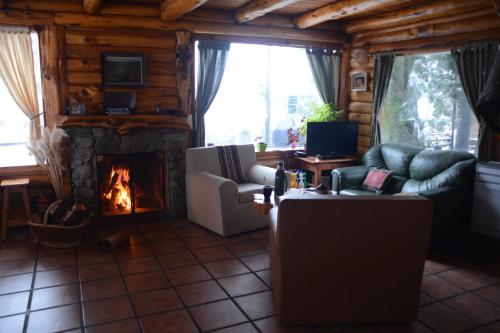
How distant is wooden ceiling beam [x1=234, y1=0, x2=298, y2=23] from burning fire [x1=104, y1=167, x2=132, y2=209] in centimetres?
223

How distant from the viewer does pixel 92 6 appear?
13.6ft

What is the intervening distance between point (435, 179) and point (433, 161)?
25 centimetres

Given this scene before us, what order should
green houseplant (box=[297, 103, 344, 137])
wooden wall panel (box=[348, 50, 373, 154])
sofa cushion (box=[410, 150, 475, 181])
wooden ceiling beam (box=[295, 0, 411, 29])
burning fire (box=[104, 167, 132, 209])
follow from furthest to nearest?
green houseplant (box=[297, 103, 344, 137]) < wooden wall panel (box=[348, 50, 373, 154]) < burning fire (box=[104, 167, 132, 209]) < sofa cushion (box=[410, 150, 475, 181]) < wooden ceiling beam (box=[295, 0, 411, 29])

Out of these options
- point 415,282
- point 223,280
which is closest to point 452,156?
point 415,282

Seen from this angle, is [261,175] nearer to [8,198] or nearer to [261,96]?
[261,96]

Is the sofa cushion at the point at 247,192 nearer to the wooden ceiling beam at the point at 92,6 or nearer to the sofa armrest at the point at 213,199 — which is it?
the sofa armrest at the point at 213,199

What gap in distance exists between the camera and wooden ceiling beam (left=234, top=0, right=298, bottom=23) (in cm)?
401

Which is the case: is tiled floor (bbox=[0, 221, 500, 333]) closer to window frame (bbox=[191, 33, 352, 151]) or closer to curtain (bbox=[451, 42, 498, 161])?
curtain (bbox=[451, 42, 498, 161])

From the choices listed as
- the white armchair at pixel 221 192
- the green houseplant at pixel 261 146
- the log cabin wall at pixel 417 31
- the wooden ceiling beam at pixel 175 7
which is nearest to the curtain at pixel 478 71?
the log cabin wall at pixel 417 31

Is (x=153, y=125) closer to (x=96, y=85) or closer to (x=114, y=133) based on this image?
(x=114, y=133)

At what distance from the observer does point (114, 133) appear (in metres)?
4.61

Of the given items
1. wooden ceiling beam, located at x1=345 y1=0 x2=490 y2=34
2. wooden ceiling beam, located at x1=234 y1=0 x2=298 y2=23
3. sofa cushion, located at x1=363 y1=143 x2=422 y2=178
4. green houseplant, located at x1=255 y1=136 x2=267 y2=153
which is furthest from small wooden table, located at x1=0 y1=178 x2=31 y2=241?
wooden ceiling beam, located at x1=345 y1=0 x2=490 y2=34

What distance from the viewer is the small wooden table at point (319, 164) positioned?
5395mm

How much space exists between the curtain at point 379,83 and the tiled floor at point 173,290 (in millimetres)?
2175
